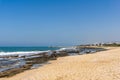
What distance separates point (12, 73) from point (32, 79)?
422 centimetres

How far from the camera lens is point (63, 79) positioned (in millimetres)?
12531

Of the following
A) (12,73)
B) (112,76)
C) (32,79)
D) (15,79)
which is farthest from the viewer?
(12,73)

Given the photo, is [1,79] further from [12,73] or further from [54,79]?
[54,79]

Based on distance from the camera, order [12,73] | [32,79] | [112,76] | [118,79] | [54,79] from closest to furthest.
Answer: [118,79] → [112,76] → [54,79] → [32,79] → [12,73]

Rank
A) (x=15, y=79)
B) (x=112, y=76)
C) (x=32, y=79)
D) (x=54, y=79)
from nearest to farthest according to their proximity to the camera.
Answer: (x=112, y=76) → (x=54, y=79) → (x=32, y=79) → (x=15, y=79)

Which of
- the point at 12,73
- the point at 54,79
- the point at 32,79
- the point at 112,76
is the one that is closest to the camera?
the point at 112,76

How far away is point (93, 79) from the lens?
459 inches

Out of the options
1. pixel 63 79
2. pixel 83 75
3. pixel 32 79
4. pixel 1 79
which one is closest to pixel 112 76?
pixel 83 75

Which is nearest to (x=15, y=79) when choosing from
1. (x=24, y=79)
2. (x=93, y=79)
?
(x=24, y=79)

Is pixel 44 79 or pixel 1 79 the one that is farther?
pixel 1 79

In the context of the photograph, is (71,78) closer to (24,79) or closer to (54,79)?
(54,79)

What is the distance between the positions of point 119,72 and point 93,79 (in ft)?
5.91

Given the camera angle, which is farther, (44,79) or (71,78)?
(44,79)

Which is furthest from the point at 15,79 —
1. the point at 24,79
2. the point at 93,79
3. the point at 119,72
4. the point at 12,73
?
the point at 119,72
